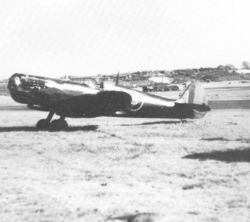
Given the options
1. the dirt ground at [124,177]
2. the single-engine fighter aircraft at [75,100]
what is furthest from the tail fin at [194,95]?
the dirt ground at [124,177]

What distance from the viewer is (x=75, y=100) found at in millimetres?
13773

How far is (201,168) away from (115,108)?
7162 millimetres

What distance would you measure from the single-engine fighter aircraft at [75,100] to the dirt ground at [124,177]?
6.09ft

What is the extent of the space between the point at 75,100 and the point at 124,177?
7436mm

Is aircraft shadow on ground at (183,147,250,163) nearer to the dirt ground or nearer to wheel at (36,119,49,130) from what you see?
the dirt ground

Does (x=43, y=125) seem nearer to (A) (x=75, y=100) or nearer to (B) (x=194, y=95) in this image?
(A) (x=75, y=100)

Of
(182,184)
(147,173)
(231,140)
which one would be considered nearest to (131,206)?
(182,184)

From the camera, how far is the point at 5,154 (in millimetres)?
9328

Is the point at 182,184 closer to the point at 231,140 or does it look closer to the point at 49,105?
the point at 231,140

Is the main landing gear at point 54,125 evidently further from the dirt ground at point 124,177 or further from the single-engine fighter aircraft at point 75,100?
the dirt ground at point 124,177

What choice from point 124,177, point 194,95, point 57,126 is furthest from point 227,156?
point 194,95

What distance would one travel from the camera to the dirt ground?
4.82m

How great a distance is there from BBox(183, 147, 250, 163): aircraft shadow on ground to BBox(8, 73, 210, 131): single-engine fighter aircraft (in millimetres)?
5187

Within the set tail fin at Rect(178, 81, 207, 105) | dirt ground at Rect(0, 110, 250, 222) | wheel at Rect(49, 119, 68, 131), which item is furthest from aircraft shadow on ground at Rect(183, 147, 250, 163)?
tail fin at Rect(178, 81, 207, 105)
